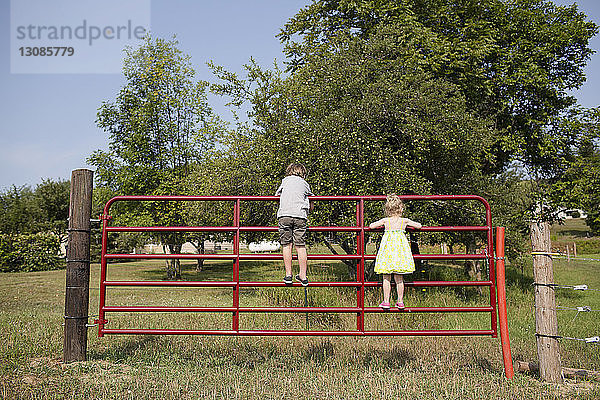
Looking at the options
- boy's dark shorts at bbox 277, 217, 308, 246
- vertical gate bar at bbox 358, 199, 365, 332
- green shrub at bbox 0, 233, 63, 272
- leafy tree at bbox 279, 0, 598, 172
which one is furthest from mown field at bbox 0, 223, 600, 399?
green shrub at bbox 0, 233, 63, 272

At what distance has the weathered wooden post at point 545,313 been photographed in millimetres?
5875

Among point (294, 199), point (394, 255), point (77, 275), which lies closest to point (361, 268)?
point (394, 255)

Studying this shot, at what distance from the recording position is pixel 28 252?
26.6 metres

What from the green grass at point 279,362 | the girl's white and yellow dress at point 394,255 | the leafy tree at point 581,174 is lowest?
the green grass at point 279,362

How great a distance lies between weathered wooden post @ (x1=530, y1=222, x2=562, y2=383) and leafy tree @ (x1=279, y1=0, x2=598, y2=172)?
31.2 ft

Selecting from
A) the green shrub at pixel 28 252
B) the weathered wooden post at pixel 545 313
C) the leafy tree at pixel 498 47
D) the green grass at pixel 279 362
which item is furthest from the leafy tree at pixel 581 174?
the green shrub at pixel 28 252

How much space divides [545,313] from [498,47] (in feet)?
39.5

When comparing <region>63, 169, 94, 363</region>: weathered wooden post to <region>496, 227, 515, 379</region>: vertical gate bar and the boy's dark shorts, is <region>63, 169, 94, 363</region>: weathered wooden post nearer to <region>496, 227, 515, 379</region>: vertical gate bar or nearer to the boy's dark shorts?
the boy's dark shorts

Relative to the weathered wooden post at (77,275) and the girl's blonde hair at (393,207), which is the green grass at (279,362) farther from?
the girl's blonde hair at (393,207)

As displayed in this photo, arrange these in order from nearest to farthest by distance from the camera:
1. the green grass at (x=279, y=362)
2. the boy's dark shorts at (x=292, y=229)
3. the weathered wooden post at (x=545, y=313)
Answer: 1. the green grass at (x=279, y=362)
2. the weathered wooden post at (x=545, y=313)
3. the boy's dark shorts at (x=292, y=229)

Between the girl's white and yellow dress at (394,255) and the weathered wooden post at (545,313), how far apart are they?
5.14 ft

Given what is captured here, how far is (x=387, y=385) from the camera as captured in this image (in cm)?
564

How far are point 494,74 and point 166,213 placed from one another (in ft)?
44.9

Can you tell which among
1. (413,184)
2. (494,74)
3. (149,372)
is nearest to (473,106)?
(494,74)
